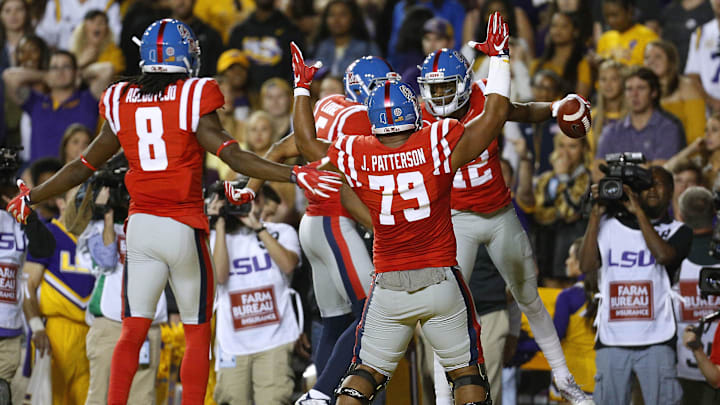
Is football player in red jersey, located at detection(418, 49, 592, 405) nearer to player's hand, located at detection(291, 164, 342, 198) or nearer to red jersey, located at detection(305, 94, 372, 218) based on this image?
red jersey, located at detection(305, 94, 372, 218)

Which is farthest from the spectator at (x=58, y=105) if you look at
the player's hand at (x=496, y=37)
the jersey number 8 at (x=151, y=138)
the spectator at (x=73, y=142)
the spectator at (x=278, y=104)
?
the player's hand at (x=496, y=37)

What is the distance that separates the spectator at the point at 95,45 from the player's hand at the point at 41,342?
14.7ft

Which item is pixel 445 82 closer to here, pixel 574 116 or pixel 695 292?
pixel 574 116

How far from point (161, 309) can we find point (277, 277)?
858mm

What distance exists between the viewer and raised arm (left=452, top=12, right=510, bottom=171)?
5.50m

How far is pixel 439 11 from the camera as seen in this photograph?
39.2 ft

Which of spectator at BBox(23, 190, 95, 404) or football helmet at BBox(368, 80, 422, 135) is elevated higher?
football helmet at BBox(368, 80, 422, 135)

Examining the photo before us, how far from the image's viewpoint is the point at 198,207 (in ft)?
20.6

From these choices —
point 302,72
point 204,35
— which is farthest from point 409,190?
point 204,35

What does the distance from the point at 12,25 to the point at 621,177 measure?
7933 millimetres

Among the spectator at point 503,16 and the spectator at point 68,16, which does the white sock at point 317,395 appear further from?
the spectator at point 68,16

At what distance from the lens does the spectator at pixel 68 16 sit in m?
12.4

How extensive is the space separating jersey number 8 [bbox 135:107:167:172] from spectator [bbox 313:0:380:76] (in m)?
5.41

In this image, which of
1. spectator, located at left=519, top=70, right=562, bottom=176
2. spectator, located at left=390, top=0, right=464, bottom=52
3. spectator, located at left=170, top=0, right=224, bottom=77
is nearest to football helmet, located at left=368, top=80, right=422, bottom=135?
spectator, located at left=519, top=70, right=562, bottom=176
